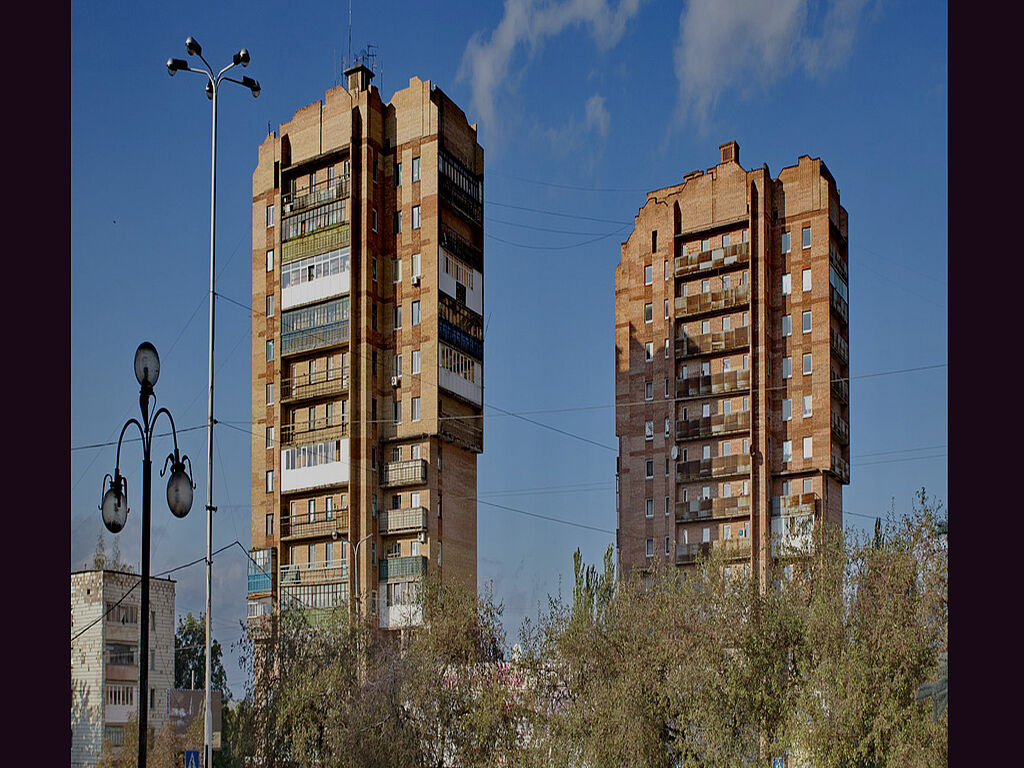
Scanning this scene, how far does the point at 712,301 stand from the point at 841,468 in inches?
258

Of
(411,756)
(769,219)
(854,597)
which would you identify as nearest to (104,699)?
(411,756)

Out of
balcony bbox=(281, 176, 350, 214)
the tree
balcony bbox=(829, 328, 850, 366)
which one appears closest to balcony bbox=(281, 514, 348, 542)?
the tree

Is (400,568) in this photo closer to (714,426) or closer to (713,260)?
(714,426)

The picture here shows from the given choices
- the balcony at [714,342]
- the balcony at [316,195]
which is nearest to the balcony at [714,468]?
the balcony at [714,342]

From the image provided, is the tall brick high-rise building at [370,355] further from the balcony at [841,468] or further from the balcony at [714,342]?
the balcony at [841,468]

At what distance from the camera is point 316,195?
32.6 m

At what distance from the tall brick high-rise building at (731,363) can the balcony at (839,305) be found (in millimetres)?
79

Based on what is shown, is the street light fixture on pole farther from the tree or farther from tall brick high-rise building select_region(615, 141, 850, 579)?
the tree

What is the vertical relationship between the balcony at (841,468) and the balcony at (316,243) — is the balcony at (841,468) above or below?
below

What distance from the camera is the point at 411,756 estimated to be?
17.4m

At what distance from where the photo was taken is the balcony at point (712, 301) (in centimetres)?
3653

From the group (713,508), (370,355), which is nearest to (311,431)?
(370,355)

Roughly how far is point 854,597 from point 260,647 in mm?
9642

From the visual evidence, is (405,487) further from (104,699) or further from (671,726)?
(671,726)
